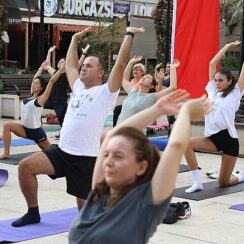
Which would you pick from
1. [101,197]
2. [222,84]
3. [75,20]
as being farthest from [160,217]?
[75,20]

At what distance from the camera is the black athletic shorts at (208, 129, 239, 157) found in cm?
833

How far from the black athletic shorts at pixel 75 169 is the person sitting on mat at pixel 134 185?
9.57 feet

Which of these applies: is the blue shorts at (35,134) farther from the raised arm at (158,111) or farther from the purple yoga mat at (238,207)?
the raised arm at (158,111)

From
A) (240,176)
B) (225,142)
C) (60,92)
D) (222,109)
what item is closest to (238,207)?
(225,142)

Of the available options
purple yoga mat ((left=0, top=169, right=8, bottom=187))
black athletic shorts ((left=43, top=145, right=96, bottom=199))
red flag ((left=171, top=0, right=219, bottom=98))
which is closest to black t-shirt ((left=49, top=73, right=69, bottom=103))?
red flag ((left=171, top=0, right=219, bottom=98))

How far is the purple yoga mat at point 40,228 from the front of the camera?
5875 millimetres

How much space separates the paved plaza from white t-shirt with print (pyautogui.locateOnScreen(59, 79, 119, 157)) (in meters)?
0.91

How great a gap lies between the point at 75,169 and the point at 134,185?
3077 mm

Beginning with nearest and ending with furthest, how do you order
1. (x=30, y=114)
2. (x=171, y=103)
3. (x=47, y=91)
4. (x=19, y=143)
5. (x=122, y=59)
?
(x=171, y=103), (x=122, y=59), (x=47, y=91), (x=30, y=114), (x=19, y=143)

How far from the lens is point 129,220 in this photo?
8.57 feet

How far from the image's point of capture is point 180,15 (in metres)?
10.8

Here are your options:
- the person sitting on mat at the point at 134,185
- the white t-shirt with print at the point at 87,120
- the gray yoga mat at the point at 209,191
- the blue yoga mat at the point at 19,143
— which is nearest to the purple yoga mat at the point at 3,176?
the gray yoga mat at the point at 209,191

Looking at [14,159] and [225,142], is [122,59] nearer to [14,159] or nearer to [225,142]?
[225,142]

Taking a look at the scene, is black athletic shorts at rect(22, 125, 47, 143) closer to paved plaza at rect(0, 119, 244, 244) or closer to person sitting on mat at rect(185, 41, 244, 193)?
paved plaza at rect(0, 119, 244, 244)
